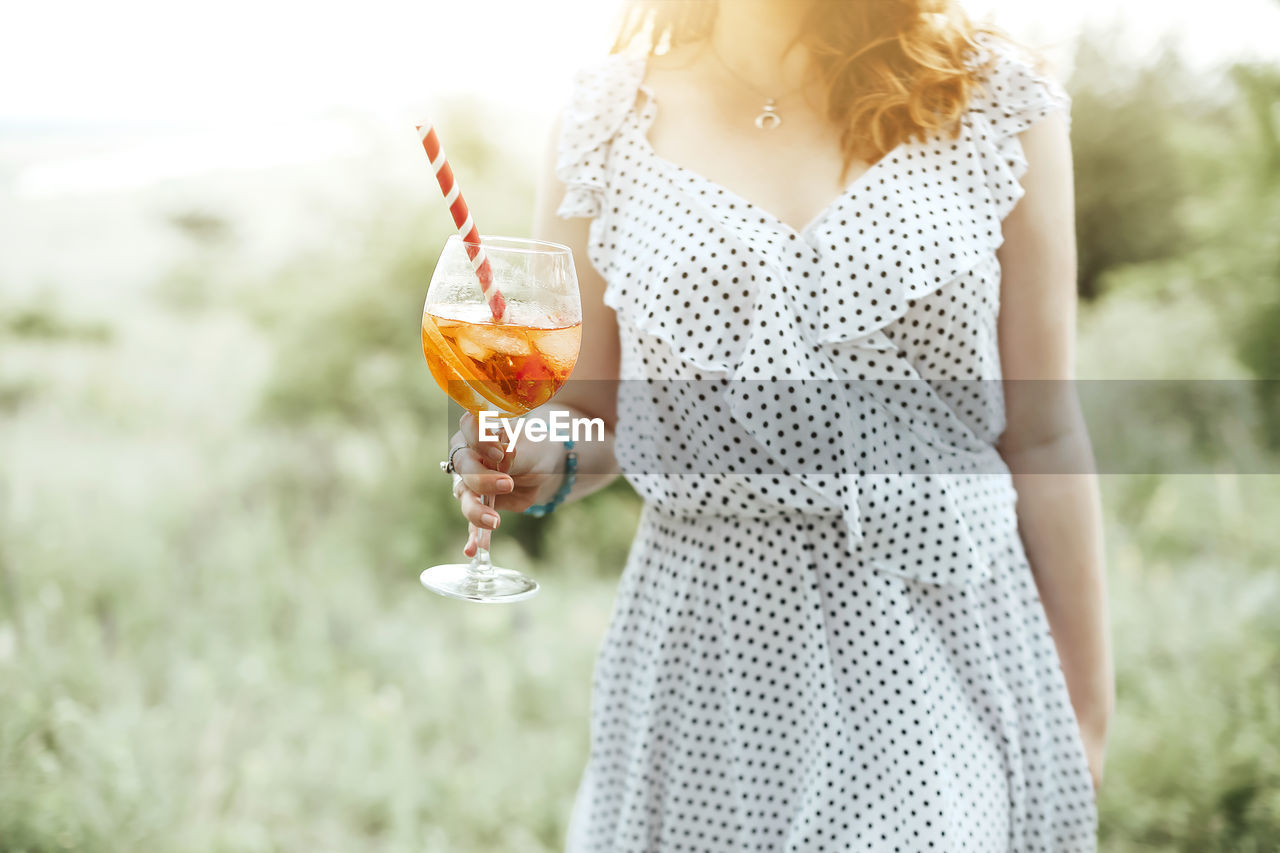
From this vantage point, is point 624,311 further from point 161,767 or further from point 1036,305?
point 161,767

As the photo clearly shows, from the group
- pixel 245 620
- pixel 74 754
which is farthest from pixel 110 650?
pixel 74 754

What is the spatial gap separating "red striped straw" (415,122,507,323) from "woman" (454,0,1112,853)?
0.20 m

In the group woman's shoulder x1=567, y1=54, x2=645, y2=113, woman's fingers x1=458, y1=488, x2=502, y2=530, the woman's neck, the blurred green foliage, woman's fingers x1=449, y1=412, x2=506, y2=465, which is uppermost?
the woman's neck

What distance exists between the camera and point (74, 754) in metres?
2.60

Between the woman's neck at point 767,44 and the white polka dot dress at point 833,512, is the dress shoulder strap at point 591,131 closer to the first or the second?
the white polka dot dress at point 833,512

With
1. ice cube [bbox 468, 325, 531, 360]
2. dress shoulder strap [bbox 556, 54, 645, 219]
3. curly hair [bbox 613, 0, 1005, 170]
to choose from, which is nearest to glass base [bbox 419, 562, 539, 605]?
ice cube [bbox 468, 325, 531, 360]

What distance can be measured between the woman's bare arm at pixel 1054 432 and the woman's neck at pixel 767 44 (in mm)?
371

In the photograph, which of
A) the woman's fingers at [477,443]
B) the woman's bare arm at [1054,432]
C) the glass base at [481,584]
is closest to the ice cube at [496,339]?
the woman's fingers at [477,443]

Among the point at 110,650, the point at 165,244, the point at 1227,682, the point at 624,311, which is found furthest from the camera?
the point at 165,244

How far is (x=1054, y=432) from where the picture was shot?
4.83 ft

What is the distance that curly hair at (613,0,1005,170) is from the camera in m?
1.36

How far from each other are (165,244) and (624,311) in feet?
10.5

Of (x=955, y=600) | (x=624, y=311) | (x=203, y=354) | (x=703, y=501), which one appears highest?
(x=624, y=311)

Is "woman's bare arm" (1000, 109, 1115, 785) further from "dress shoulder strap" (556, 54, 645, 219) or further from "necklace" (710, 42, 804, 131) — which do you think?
"dress shoulder strap" (556, 54, 645, 219)
